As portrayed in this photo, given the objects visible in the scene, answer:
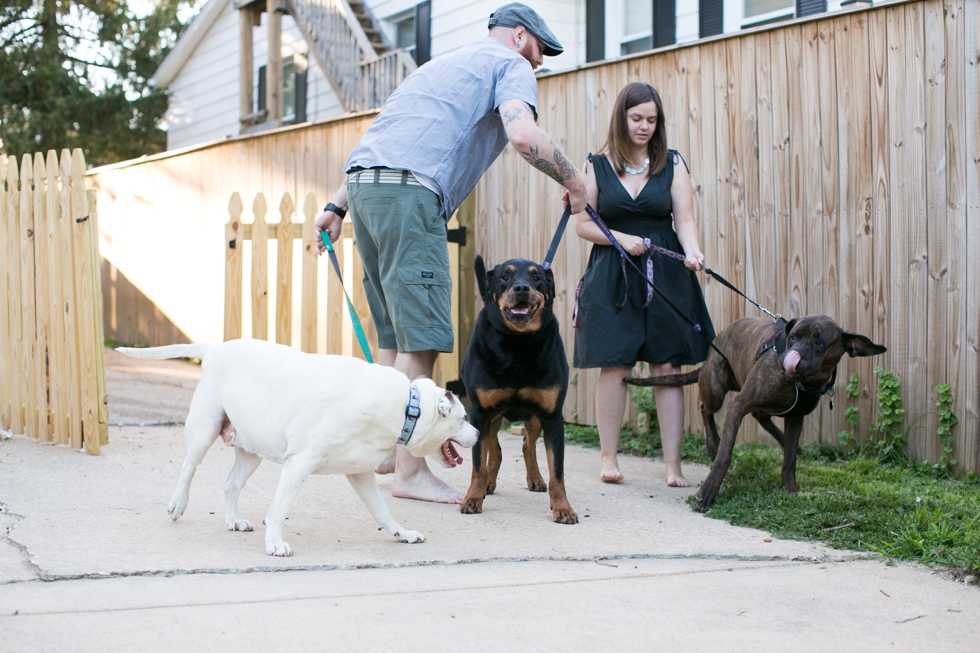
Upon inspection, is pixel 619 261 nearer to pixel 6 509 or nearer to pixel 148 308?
pixel 6 509

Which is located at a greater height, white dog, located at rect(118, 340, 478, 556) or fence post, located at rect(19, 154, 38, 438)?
fence post, located at rect(19, 154, 38, 438)

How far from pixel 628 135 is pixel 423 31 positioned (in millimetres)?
8465

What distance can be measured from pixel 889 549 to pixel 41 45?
1934 cm

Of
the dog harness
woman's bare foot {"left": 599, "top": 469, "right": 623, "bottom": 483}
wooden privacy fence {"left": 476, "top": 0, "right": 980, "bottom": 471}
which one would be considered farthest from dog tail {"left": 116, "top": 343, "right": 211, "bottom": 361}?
wooden privacy fence {"left": 476, "top": 0, "right": 980, "bottom": 471}

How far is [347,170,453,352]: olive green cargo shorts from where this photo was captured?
395 cm

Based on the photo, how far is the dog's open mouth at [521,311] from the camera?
3742mm

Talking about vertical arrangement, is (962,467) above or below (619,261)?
below

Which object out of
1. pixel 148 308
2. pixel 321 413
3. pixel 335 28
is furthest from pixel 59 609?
pixel 335 28

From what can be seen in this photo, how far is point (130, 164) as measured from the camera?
1162 centimetres

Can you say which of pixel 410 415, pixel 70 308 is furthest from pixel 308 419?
pixel 70 308

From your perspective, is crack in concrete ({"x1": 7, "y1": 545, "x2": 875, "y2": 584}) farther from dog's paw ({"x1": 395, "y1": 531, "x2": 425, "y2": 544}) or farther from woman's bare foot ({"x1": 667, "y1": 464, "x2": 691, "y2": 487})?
woman's bare foot ({"x1": 667, "y1": 464, "x2": 691, "y2": 487})

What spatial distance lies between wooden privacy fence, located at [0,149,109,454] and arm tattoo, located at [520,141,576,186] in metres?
2.48

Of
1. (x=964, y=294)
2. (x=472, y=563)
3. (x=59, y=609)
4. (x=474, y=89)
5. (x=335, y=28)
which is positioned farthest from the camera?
(x=335, y=28)

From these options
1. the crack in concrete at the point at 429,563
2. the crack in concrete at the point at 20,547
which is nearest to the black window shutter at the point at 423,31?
the crack in concrete at the point at 20,547
